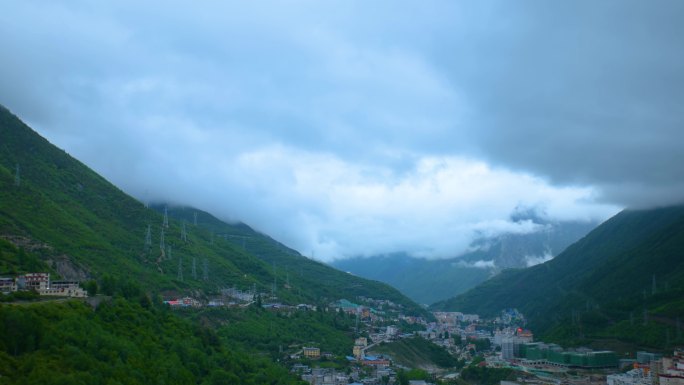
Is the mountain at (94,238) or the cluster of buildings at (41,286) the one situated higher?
the mountain at (94,238)

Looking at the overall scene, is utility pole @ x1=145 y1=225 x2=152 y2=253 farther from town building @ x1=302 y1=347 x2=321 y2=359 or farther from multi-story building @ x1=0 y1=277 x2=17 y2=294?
multi-story building @ x1=0 y1=277 x2=17 y2=294

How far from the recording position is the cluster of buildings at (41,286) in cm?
4356

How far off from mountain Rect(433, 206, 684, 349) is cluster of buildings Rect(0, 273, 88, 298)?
229ft

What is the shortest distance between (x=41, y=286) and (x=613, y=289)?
101577mm

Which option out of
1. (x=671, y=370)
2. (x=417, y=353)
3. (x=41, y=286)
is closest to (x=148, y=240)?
(x=417, y=353)

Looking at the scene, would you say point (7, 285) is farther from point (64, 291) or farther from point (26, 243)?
point (26, 243)

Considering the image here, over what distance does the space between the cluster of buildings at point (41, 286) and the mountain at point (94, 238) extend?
3.52m

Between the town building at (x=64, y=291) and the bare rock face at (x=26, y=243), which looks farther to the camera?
the bare rock face at (x=26, y=243)

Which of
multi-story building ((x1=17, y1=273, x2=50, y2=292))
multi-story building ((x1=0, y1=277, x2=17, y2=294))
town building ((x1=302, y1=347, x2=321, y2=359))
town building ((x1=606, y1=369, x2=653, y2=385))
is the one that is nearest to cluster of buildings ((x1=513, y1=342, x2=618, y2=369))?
town building ((x1=606, y1=369, x2=653, y2=385))

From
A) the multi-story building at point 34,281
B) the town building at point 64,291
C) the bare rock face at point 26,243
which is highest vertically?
the bare rock face at point 26,243

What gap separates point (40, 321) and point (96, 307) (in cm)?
Result: 860

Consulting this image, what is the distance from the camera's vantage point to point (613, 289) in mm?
116312

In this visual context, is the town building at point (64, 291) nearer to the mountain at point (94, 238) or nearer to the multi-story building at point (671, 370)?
the mountain at point (94, 238)

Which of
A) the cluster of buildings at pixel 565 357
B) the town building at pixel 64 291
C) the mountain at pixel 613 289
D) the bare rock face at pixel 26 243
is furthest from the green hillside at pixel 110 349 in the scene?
the mountain at pixel 613 289
